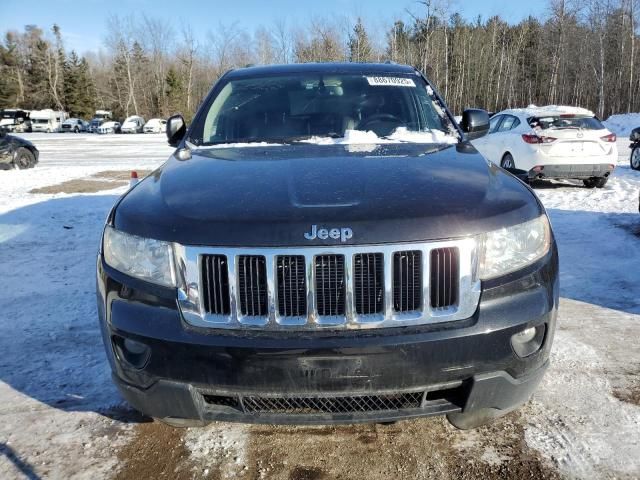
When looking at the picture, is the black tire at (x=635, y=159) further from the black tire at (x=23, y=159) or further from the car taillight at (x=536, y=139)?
the black tire at (x=23, y=159)

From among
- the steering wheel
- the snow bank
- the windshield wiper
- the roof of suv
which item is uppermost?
the roof of suv

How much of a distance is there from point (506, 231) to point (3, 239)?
6.62 m

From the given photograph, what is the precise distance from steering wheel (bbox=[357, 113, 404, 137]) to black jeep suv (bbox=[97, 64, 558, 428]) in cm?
114

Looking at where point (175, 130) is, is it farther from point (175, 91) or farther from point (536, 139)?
→ point (175, 91)

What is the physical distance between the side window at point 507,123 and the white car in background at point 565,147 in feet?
1.90

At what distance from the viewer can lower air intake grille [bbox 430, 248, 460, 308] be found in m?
1.91

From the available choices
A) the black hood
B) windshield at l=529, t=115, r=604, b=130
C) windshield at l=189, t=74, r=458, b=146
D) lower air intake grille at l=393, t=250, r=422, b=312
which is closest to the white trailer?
windshield at l=529, t=115, r=604, b=130

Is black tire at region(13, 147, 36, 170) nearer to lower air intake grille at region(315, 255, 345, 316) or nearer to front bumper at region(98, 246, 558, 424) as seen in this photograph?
front bumper at region(98, 246, 558, 424)

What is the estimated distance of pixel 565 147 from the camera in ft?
31.3

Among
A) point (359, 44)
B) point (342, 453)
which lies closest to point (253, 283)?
point (342, 453)

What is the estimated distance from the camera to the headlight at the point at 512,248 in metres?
1.97

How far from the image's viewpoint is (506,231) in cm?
202

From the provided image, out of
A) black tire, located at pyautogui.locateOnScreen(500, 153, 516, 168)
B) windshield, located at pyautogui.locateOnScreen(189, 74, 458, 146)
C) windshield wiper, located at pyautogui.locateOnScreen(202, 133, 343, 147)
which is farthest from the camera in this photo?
black tire, located at pyautogui.locateOnScreen(500, 153, 516, 168)

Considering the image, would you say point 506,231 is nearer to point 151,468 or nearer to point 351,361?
point 351,361
